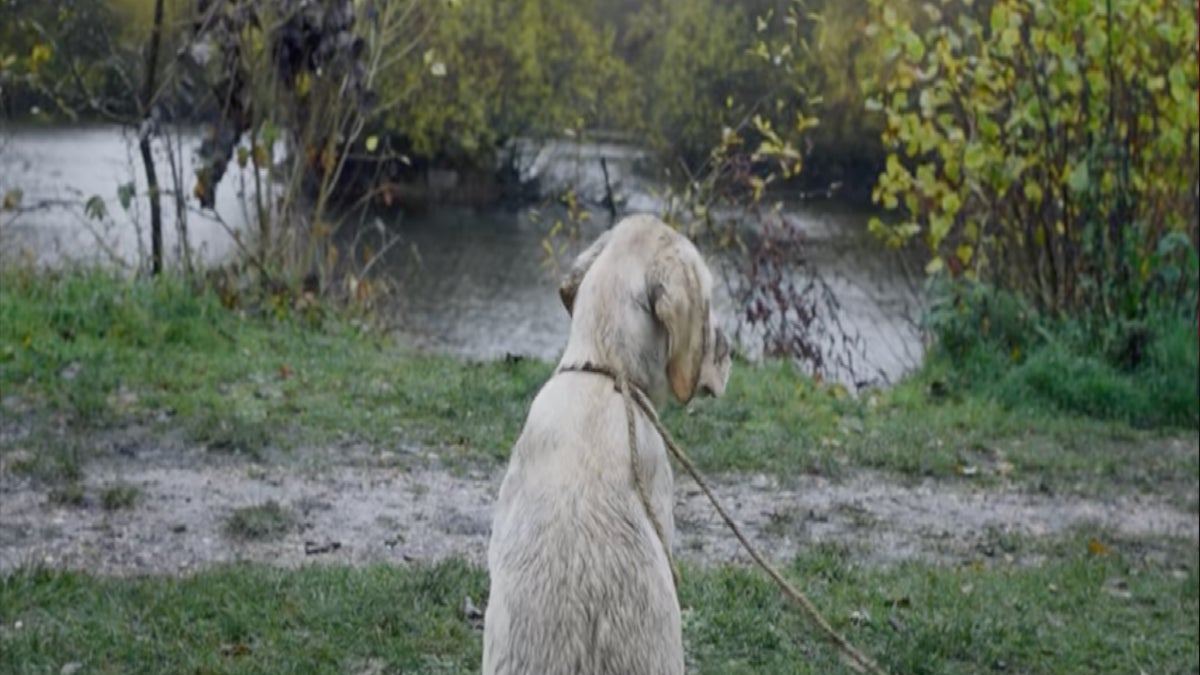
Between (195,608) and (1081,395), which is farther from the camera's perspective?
(1081,395)

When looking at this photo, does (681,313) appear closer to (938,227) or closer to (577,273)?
(577,273)

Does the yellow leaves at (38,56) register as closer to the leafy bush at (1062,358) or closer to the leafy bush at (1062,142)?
the leafy bush at (1062,142)

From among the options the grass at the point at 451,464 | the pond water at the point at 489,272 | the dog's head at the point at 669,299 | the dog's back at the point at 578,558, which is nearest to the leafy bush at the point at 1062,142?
the grass at the point at 451,464

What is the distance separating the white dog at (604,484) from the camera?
337 centimetres

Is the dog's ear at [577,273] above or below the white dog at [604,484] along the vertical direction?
above

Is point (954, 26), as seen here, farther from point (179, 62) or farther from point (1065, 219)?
point (179, 62)

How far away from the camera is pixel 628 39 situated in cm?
1441

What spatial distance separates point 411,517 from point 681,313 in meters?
3.91

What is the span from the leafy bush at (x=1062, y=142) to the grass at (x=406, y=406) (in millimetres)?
1022

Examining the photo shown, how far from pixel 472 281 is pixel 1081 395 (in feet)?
29.0

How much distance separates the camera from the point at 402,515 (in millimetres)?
7406

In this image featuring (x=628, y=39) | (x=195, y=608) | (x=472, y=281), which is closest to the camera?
(x=195, y=608)

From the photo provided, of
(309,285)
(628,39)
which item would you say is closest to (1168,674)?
(309,285)

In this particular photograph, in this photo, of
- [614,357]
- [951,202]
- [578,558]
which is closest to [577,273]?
[614,357]
